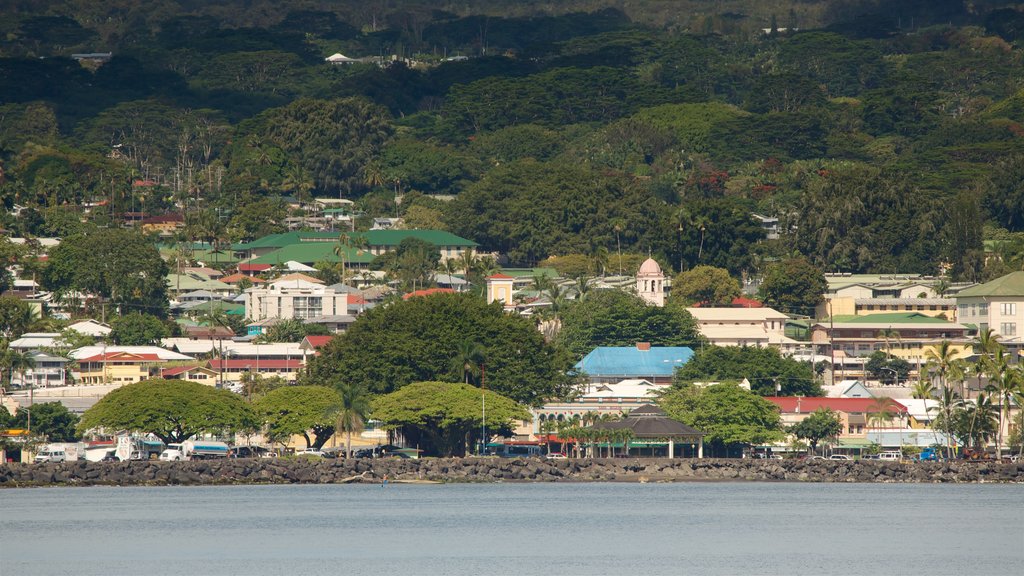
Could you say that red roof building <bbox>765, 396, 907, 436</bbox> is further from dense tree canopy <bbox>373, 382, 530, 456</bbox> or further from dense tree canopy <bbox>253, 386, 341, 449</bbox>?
dense tree canopy <bbox>253, 386, 341, 449</bbox>

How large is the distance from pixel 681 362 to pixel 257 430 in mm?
34870

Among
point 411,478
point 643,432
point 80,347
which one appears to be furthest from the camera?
point 80,347

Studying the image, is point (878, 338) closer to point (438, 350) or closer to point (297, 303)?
point (297, 303)

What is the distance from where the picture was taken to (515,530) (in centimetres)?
7012

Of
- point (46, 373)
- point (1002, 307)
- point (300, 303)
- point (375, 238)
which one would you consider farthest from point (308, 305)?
point (1002, 307)

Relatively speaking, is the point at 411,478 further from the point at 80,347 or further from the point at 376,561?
the point at 80,347

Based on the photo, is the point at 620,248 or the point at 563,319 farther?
the point at 620,248

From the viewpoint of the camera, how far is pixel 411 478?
93000 millimetres

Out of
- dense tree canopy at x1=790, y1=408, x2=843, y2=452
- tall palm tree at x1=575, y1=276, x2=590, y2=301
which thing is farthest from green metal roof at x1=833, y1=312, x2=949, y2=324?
dense tree canopy at x1=790, y1=408, x2=843, y2=452

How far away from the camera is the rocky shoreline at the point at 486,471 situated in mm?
90750

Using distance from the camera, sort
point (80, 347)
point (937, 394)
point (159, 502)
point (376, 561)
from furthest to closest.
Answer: point (80, 347), point (937, 394), point (159, 502), point (376, 561)

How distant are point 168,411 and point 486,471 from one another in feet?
52.9

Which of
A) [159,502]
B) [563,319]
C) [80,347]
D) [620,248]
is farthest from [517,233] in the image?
[159,502]

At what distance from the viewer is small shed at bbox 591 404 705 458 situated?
327 ft
